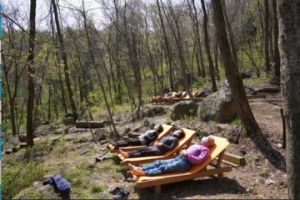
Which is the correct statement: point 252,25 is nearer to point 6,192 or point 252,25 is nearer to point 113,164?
point 113,164

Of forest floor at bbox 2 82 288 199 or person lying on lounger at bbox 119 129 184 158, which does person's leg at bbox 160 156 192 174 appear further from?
person lying on lounger at bbox 119 129 184 158

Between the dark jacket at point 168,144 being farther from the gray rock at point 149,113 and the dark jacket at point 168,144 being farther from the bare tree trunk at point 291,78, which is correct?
the gray rock at point 149,113

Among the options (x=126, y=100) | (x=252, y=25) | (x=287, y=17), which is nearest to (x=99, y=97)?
(x=126, y=100)

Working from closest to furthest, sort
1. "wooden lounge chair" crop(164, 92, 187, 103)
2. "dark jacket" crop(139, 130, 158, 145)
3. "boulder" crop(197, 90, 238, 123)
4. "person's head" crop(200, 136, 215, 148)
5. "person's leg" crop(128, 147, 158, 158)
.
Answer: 1. "person's head" crop(200, 136, 215, 148)
2. "person's leg" crop(128, 147, 158, 158)
3. "dark jacket" crop(139, 130, 158, 145)
4. "boulder" crop(197, 90, 238, 123)
5. "wooden lounge chair" crop(164, 92, 187, 103)

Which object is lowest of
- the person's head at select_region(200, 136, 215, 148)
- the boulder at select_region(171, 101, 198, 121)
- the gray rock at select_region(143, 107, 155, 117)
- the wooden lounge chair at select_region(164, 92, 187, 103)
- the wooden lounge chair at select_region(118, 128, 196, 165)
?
the wooden lounge chair at select_region(118, 128, 196, 165)

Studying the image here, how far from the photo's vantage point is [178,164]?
6156 millimetres

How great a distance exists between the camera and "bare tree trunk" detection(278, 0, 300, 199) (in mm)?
4488

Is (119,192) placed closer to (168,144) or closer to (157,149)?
(157,149)

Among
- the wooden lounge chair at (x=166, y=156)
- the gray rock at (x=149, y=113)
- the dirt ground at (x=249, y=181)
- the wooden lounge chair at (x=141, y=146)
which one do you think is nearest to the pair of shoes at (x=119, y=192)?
the dirt ground at (x=249, y=181)

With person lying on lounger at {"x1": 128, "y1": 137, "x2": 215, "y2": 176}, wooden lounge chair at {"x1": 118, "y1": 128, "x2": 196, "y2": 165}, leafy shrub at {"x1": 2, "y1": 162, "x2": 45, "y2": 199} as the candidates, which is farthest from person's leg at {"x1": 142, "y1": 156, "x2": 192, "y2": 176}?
leafy shrub at {"x1": 2, "y1": 162, "x2": 45, "y2": 199}

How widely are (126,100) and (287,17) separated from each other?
81.9ft

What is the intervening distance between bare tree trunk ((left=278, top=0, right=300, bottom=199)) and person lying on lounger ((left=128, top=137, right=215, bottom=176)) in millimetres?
1884

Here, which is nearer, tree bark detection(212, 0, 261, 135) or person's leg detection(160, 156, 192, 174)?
person's leg detection(160, 156, 192, 174)

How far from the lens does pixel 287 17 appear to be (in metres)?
4.53
